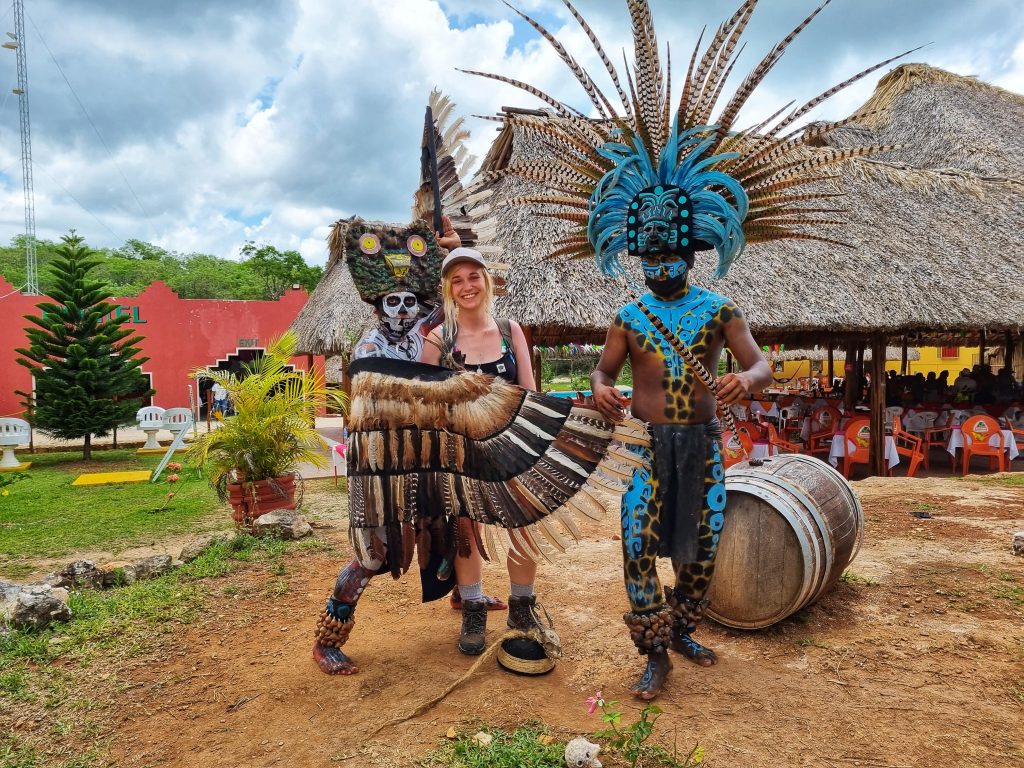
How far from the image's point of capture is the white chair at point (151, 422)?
36.1 feet

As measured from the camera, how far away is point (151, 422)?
36.3 ft

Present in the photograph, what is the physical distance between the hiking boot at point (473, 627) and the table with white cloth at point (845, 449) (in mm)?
6384

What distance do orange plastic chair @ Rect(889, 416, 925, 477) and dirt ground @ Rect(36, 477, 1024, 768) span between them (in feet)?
14.2

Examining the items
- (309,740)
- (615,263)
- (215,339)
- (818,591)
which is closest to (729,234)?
(615,263)

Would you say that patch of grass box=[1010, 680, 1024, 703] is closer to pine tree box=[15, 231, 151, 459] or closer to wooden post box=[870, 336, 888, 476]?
wooden post box=[870, 336, 888, 476]

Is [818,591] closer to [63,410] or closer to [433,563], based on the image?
[433,563]

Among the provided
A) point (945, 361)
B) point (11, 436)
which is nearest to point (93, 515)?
point (11, 436)

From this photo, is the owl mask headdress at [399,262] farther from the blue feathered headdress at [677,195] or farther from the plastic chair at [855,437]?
the plastic chair at [855,437]

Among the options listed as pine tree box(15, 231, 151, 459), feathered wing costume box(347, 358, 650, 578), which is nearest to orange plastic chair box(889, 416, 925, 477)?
feathered wing costume box(347, 358, 650, 578)

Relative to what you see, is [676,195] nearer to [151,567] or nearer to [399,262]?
[399,262]

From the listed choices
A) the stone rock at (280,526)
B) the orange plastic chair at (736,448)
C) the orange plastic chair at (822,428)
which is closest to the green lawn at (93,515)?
the stone rock at (280,526)

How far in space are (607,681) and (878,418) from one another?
271 inches

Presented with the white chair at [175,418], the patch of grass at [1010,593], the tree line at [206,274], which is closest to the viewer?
the patch of grass at [1010,593]

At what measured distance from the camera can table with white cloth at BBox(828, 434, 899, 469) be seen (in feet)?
24.9
